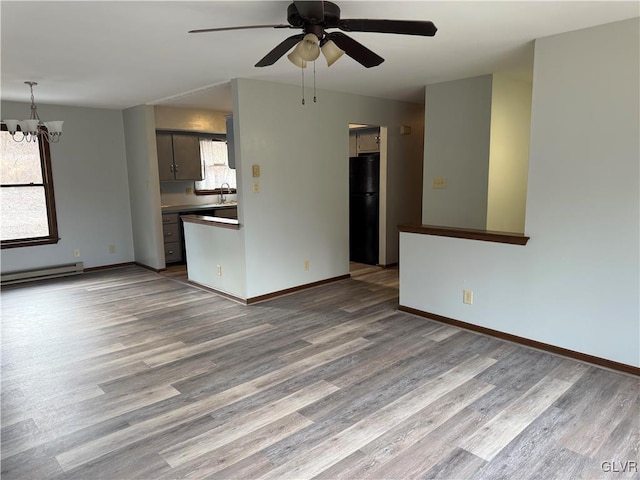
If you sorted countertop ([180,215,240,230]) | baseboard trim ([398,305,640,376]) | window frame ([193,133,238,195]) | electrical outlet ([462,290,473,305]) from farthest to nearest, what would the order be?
window frame ([193,133,238,195]) < countertop ([180,215,240,230]) < electrical outlet ([462,290,473,305]) < baseboard trim ([398,305,640,376])

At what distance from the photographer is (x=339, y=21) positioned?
7.13 feet

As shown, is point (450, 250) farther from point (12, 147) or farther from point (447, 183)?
point (12, 147)

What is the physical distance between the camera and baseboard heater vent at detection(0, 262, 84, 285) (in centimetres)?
538

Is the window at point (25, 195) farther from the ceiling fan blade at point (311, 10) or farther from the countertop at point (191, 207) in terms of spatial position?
the ceiling fan blade at point (311, 10)

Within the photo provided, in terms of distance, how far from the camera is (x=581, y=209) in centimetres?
293

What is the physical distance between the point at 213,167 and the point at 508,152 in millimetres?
4718

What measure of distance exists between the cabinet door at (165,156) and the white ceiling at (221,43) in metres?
1.55

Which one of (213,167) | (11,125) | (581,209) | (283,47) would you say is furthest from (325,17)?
(213,167)

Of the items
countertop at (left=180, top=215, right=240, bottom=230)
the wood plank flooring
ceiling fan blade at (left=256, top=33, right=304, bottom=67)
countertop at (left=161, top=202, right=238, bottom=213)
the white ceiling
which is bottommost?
the wood plank flooring

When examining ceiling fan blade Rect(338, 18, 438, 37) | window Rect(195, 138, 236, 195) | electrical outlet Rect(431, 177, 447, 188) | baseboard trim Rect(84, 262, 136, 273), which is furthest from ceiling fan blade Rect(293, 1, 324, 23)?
baseboard trim Rect(84, 262, 136, 273)

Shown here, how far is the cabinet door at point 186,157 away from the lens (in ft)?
21.4

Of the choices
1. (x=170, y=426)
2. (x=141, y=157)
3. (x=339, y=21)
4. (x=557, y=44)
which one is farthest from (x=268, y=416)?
(x=141, y=157)

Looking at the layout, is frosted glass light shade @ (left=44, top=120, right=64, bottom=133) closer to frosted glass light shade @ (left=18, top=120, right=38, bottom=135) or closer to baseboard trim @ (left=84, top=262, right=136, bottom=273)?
frosted glass light shade @ (left=18, top=120, right=38, bottom=135)

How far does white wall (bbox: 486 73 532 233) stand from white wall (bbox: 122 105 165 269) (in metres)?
4.24
